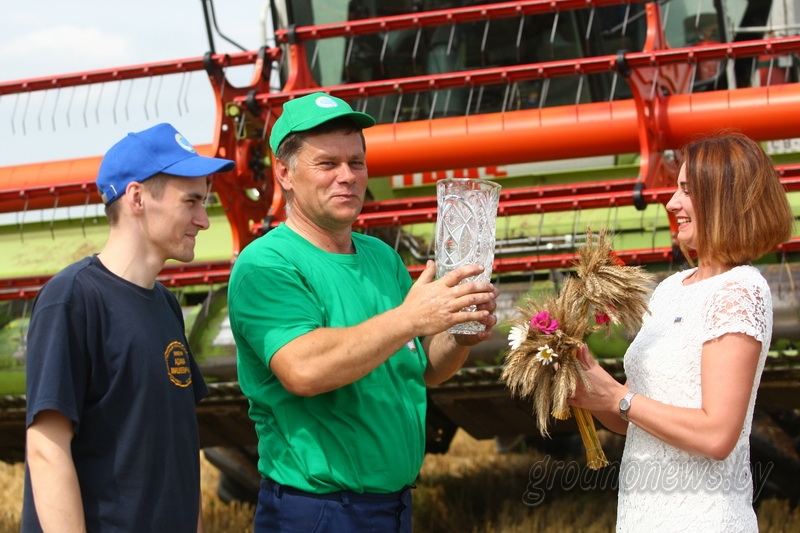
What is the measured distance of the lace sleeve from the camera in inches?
78.2

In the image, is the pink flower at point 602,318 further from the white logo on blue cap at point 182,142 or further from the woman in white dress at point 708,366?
the white logo on blue cap at point 182,142

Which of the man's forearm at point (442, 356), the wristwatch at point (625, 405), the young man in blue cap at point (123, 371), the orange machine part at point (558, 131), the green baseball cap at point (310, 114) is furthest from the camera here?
the orange machine part at point (558, 131)

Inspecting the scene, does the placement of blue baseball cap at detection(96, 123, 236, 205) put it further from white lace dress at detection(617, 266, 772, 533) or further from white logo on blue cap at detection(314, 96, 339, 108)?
white lace dress at detection(617, 266, 772, 533)

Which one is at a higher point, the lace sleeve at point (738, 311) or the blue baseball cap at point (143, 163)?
the blue baseball cap at point (143, 163)

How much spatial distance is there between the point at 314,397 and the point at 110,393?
15.9 inches

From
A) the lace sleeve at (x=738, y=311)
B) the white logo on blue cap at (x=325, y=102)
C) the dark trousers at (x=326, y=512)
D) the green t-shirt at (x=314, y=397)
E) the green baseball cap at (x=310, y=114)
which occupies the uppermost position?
the white logo on blue cap at (x=325, y=102)

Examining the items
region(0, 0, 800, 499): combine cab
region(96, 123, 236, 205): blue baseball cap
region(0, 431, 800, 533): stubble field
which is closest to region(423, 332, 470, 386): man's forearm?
region(96, 123, 236, 205): blue baseball cap

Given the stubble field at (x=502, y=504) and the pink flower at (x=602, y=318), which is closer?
the pink flower at (x=602, y=318)

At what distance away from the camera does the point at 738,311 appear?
6.55ft

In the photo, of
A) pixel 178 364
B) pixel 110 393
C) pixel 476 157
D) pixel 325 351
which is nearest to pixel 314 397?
pixel 325 351

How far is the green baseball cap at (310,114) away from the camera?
7.18 ft

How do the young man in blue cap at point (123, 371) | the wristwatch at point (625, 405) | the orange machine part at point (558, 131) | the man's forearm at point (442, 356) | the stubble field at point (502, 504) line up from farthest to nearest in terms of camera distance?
1. the stubble field at point (502, 504)
2. the orange machine part at point (558, 131)
3. the man's forearm at point (442, 356)
4. the wristwatch at point (625, 405)
5. the young man in blue cap at point (123, 371)

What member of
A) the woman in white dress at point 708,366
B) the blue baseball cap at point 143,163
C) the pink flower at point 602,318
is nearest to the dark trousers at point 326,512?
the woman in white dress at point 708,366

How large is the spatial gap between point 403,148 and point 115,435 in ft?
8.64
